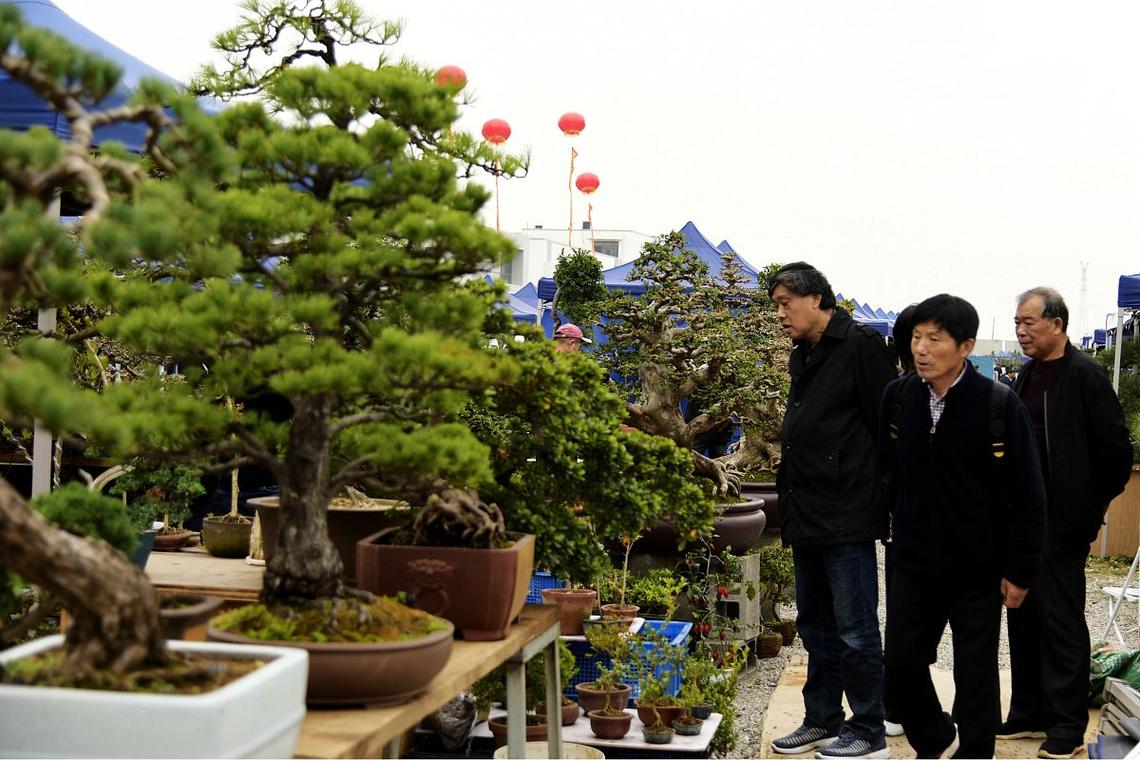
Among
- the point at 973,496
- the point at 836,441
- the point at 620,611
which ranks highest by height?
the point at 836,441

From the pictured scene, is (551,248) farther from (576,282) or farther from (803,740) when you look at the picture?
(803,740)

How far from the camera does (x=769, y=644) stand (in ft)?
19.7

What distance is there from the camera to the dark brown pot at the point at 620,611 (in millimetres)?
4754

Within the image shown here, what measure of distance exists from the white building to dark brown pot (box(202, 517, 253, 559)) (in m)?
24.4

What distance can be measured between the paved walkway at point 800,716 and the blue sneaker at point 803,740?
23mm

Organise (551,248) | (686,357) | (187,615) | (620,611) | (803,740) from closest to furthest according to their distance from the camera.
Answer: (187,615), (803,740), (620,611), (686,357), (551,248)

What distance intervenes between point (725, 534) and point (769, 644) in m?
0.91

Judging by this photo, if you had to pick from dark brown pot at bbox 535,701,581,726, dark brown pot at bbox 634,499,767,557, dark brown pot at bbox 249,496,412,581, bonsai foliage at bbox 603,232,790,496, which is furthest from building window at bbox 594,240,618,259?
dark brown pot at bbox 249,496,412,581

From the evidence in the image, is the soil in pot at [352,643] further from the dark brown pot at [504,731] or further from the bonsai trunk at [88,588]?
the dark brown pot at [504,731]

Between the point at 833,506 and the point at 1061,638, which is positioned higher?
the point at 833,506

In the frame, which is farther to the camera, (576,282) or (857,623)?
(576,282)

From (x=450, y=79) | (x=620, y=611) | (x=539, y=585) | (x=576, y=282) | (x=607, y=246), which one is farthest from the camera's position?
(x=607, y=246)

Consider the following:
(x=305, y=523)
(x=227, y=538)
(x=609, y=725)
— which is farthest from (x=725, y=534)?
(x=305, y=523)

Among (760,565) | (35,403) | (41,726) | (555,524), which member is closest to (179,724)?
(41,726)
